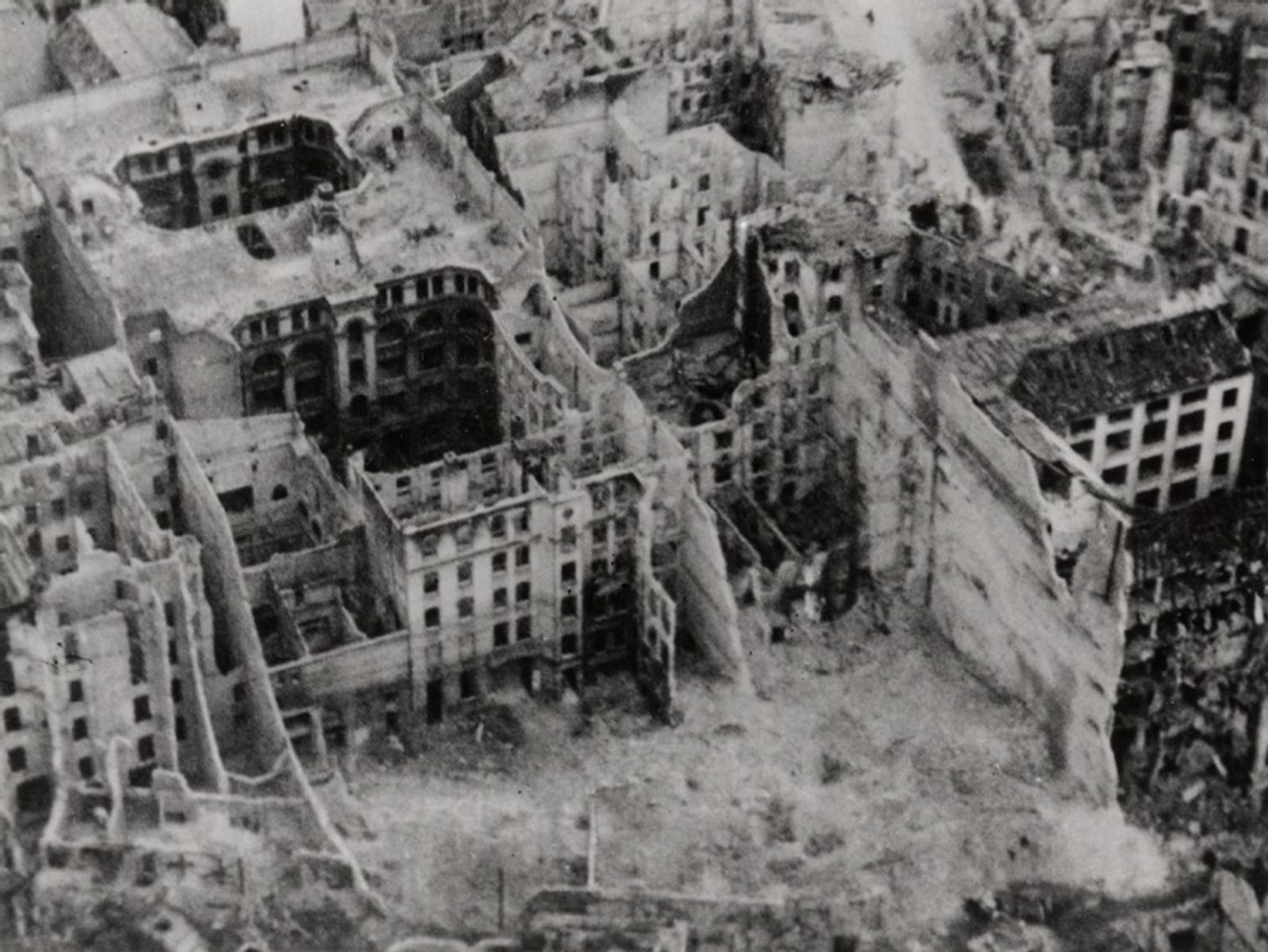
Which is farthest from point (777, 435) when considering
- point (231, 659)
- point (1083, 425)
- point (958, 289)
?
point (231, 659)

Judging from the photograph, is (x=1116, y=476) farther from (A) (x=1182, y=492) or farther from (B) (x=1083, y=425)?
(B) (x=1083, y=425)

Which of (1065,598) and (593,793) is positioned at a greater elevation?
(1065,598)

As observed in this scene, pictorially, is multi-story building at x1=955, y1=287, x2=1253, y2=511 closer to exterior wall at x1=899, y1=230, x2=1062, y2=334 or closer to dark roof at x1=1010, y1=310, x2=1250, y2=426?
dark roof at x1=1010, y1=310, x2=1250, y2=426

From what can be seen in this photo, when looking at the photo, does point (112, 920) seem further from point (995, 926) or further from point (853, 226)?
point (853, 226)

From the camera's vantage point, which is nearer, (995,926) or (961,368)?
(995,926)

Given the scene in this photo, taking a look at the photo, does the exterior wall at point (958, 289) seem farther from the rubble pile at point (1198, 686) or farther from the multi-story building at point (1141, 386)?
the rubble pile at point (1198, 686)

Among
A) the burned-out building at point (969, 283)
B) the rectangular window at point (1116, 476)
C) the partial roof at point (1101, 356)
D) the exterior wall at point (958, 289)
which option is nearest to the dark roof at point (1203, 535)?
the rectangular window at point (1116, 476)

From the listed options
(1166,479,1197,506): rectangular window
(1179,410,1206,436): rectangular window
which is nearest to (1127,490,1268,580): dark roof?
(1179,410,1206,436): rectangular window

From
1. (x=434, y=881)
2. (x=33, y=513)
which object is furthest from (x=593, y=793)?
(x=33, y=513)
